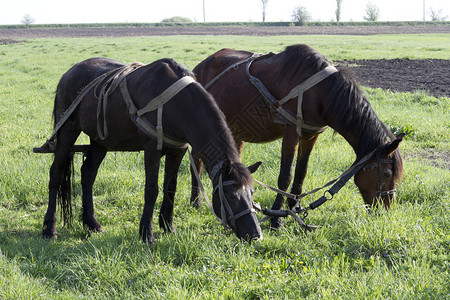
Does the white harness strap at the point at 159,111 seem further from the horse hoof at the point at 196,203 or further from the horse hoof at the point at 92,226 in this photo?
the horse hoof at the point at 196,203

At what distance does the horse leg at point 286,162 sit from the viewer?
4598mm

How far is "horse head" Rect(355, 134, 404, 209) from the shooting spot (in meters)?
4.14

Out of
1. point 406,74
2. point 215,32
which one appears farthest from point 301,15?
point 406,74

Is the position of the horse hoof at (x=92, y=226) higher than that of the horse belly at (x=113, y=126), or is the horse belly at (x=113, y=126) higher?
the horse belly at (x=113, y=126)

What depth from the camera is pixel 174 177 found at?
4398 mm

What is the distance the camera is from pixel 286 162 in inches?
185

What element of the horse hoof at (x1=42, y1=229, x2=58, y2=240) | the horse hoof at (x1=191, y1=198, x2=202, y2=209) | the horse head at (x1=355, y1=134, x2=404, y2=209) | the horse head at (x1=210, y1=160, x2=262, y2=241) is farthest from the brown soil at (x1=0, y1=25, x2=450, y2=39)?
the horse head at (x1=210, y1=160, x2=262, y2=241)

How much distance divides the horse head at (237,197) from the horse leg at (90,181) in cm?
184

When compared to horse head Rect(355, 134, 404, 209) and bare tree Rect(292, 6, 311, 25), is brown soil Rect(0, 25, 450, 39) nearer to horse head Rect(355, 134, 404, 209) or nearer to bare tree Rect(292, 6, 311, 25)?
bare tree Rect(292, 6, 311, 25)

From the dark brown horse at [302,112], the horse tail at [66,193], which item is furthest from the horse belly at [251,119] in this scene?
the horse tail at [66,193]

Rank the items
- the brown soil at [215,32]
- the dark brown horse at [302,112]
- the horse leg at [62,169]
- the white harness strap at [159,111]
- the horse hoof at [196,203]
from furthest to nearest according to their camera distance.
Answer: the brown soil at [215,32] < the horse hoof at [196,203] < the horse leg at [62,169] < the dark brown horse at [302,112] < the white harness strap at [159,111]

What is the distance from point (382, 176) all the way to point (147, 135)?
2.24 meters

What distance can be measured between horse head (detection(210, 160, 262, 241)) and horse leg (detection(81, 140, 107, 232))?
1841 mm

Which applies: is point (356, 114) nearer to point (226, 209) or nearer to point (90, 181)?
point (226, 209)
